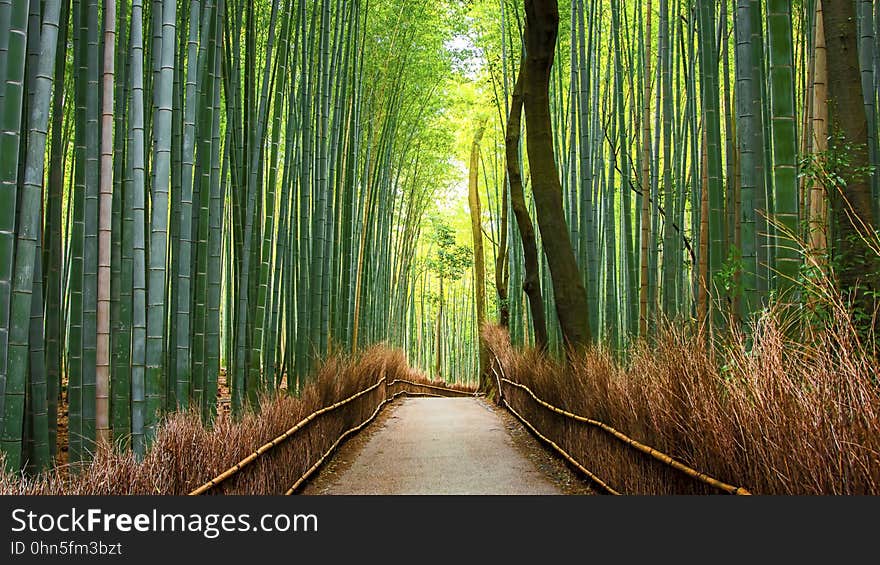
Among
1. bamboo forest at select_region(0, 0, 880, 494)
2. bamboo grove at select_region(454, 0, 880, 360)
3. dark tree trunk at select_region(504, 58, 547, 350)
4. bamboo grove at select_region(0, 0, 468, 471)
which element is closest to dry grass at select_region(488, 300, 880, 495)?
bamboo forest at select_region(0, 0, 880, 494)

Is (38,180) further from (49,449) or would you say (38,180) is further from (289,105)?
(289,105)

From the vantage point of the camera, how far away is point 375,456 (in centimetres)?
486

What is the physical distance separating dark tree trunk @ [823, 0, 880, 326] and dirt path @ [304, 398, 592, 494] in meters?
1.49

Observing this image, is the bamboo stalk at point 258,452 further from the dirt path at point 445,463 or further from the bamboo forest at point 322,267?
the dirt path at point 445,463

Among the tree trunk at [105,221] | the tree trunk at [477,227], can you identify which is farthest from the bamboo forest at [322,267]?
the tree trunk at [477,227]

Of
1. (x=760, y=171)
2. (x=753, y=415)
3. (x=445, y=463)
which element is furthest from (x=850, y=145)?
(x=445, y=463)

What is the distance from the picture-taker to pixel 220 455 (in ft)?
8.95

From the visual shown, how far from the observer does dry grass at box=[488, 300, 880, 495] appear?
1797mm

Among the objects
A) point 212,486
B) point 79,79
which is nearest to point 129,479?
point 212,486

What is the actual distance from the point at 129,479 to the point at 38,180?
2.83 ft

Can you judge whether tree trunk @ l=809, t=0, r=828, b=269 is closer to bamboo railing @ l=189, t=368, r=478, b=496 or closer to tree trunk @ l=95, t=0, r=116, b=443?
bamboo railing @ l=189, t=368, r=478, b=496

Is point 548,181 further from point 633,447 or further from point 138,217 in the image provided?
point 138,217

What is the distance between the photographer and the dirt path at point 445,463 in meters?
3.79

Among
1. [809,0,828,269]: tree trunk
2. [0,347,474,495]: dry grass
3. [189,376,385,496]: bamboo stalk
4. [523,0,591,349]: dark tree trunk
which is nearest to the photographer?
[0,347,474,495]: dry grass
